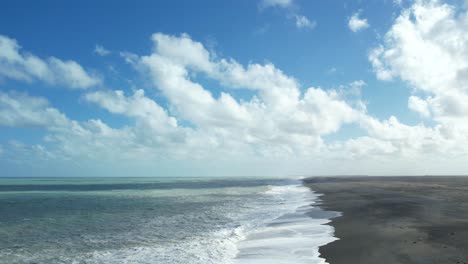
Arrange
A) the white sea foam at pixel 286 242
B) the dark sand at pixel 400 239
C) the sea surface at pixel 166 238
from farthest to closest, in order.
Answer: the sea surface at pixel 166 238 < the white sea foam at pixel 286 242 < the dark sand at pixel 400 239

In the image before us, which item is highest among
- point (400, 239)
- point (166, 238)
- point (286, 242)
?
point (400, 239)

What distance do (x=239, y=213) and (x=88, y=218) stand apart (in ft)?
47.2

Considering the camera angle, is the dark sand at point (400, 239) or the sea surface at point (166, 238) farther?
the sea surface at point (166, 238)

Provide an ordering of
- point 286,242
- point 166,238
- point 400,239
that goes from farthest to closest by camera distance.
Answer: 1. point 166,238
2. point 286,242
3. point 400,239

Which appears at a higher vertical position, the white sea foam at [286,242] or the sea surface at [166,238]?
the white sea foam at [286,242]

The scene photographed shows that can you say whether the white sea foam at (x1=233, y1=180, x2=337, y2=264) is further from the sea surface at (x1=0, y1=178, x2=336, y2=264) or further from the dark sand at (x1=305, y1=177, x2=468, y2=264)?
the dark sand at (x1=305, y1=177, x2=468, y2=264)

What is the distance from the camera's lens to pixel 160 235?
2214 cm

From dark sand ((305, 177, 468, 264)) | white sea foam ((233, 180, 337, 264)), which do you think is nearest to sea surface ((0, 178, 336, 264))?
white sea foam ((233, 180, 337, 264))

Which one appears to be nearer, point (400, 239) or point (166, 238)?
point (400, 239)

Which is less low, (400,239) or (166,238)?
(400,239)

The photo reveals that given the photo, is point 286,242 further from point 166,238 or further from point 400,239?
point 166,238

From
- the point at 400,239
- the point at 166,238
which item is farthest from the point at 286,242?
the point at 166,238

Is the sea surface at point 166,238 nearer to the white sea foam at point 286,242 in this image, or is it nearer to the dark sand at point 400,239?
the white sea foam at point 286,242

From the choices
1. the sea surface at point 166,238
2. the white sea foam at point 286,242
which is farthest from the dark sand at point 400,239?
the sea surface at point 166,238
